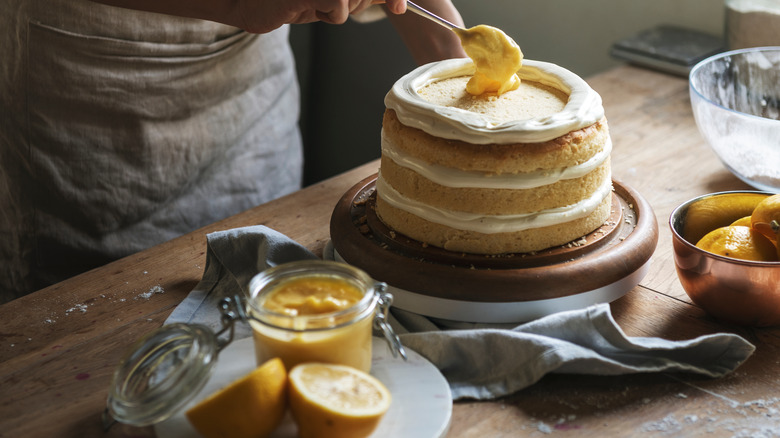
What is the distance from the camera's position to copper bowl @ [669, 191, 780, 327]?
0.87 metres

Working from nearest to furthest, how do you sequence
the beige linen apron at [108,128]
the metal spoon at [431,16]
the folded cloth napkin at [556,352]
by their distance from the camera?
the folded cloth napkin at [556,352] < the metal spoon at [431,16] < the beige linen apron at [108,128]

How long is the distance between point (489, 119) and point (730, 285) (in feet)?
1.10

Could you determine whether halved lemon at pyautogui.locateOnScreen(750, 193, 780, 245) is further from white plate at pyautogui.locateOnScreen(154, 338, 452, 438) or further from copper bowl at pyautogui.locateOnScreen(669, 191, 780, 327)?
white plate at pyautogui.locateOnScreen(154, 338, 452, 438)

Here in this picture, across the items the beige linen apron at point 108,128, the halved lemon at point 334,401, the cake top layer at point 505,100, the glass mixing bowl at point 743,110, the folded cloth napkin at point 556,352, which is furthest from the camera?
the beige linen apron at point 108,128

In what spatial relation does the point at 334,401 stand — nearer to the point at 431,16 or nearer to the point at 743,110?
the point at 431,16

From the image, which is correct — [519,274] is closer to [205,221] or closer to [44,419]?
[44,419]

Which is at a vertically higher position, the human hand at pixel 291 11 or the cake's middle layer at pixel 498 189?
the human hand at pixel 291 11

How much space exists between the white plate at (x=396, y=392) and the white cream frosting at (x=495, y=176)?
204 millimetres

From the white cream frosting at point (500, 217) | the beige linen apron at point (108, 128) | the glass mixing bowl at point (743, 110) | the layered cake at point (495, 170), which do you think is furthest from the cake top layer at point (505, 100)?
the beige linen apron at point (108, 128)

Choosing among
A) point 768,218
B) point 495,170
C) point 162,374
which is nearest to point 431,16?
point 495,170

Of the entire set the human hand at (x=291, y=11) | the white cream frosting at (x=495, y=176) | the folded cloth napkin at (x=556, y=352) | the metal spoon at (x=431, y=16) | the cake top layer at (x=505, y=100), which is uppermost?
the human hand at (x=291, y=11)

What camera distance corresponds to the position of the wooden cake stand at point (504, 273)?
0.89 metres

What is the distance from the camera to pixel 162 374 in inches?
30.1

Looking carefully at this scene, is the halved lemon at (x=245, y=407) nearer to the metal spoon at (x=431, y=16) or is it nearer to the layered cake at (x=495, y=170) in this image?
the layered cake at (x=495, y=170)
